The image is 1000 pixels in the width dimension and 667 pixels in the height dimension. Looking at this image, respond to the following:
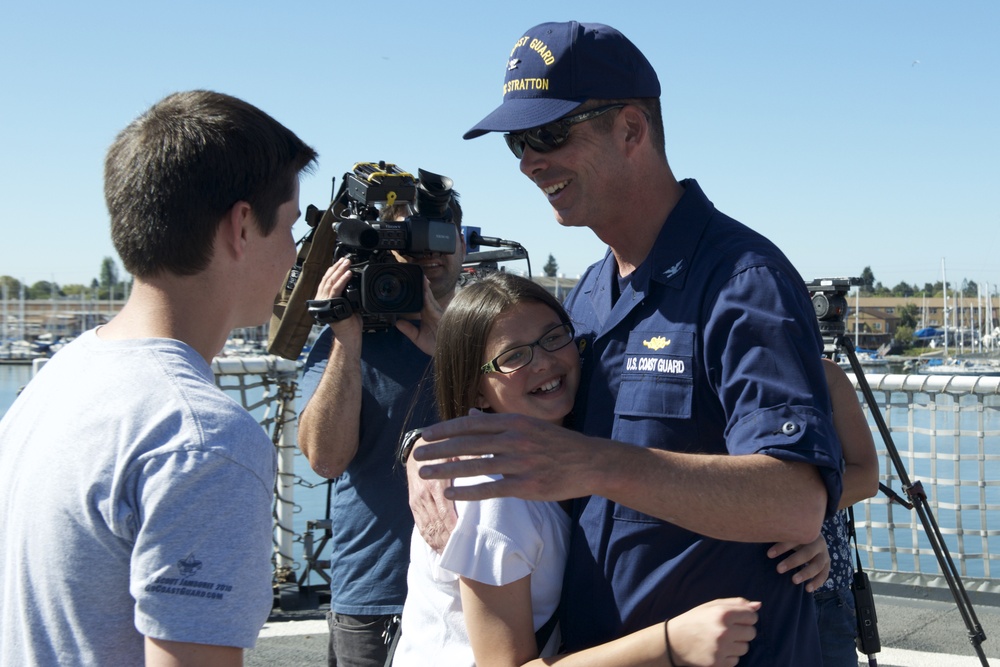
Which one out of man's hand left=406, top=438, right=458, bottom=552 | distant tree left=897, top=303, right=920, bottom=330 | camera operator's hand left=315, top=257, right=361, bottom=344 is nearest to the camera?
man's hand left=406, top=438, right=458, bottom=552

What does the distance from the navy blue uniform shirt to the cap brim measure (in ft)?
1.05

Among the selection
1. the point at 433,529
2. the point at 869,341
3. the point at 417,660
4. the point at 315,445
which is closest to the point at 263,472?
the point at 433,529

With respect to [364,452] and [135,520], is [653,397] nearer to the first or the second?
[135,520]

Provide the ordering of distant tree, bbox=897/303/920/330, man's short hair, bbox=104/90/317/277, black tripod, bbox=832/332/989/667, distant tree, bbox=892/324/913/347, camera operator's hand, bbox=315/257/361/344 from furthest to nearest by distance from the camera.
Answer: distant tree, bbox=897/303/920/330 → distant tree, bbox=892/324/913/347 → black tripod, bbox=832/332/989/667 → camera operator's hand, bbox=315/257/361/344 → man's short hair, bbox=104/90/317/277

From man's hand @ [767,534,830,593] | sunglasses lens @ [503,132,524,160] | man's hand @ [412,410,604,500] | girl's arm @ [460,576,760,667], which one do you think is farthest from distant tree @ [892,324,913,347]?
man's hand @ [412,410,604,500]

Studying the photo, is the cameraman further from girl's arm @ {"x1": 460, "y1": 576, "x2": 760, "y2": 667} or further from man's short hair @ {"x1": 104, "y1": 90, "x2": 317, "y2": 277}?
man's short hair @ {"x1": 104, "y1": 90, "x2": 317, "y2": 277}

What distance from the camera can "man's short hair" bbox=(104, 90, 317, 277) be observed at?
1.36 m

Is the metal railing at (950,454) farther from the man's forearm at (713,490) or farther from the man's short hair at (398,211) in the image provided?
the man's forearm at (713,490)

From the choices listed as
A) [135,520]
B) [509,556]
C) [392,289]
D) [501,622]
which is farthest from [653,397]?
[392,289]

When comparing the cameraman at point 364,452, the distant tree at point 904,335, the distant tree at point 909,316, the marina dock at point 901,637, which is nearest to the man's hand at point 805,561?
the cameraman at point 364,452

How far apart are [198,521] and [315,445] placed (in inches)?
65.7

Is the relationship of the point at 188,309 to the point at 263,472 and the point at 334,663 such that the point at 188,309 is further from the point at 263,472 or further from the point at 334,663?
the point at 334,663

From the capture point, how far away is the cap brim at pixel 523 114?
189 cm

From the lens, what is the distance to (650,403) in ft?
5.53
